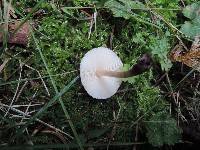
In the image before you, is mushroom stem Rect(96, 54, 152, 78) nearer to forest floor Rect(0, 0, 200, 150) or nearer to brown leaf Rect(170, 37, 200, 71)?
forest floor Rect(0, 0, 200, 150)

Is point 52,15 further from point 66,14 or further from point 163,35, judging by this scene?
point 163,35

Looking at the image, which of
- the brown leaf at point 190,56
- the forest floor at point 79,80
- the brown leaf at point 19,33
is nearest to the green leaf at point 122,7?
the forest floor at point 79,80

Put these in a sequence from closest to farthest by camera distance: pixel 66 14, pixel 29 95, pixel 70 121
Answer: pixel 70 121, pixel 29 95, pixel 66 14

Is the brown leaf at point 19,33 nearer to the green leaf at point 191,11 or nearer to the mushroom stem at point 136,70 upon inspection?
the mushroom stem at point 136,70

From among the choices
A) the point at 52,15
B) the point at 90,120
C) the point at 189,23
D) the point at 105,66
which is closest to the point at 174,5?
the point at 189,23

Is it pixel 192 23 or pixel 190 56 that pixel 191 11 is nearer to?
pixel 192 23

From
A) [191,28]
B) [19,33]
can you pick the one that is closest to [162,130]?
[191,28]

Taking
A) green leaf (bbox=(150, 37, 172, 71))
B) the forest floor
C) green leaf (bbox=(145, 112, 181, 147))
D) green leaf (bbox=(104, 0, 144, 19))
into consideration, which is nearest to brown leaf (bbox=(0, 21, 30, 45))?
the forest floor
